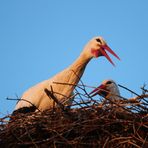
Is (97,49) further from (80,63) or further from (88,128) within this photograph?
(88,128)

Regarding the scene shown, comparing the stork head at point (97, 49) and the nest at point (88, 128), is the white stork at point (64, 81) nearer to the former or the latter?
the stork head at point (97, 49)

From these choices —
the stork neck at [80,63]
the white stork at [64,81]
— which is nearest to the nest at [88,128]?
the white stork at [64,81]

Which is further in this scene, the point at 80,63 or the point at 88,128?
the point at 80,63

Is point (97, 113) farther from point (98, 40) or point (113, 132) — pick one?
point (98, 40)

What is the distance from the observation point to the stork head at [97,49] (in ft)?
22.7

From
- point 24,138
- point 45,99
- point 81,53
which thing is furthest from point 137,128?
point 81,53

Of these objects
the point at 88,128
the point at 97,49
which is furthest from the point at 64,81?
the point at 88,128

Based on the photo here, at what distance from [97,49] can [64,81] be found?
583mm

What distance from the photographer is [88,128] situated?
475 cm

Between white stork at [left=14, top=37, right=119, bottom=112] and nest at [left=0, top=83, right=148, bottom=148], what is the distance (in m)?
1.44

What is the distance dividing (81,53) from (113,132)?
242 cm

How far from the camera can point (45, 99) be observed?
21.5 ft

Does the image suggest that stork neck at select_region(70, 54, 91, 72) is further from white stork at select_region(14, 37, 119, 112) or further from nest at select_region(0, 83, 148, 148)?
nest at select_region(0, 83, 148, 148)

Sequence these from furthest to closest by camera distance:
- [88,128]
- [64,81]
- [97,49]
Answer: [97,49], [64,81], [88,128]
